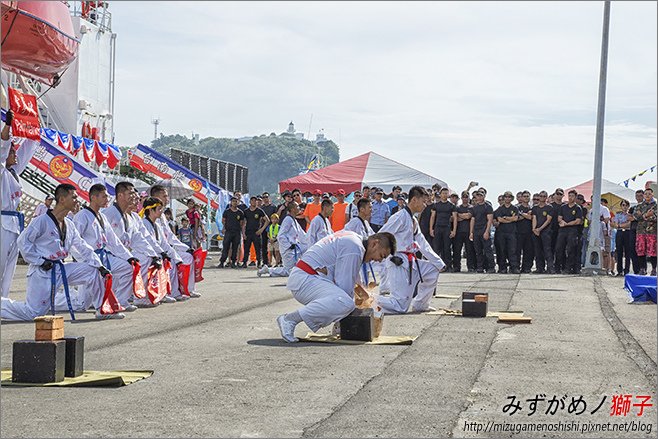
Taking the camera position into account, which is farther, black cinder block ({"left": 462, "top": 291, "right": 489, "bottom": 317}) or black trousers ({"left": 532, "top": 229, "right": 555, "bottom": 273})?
black trousers ({"left": 532, "top": 229, "right": 555, "bottom": 273})

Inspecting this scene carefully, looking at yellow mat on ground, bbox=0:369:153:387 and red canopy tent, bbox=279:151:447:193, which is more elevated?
red canopy tent, bbox=279:151:447:193

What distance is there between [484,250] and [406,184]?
19.3 ft

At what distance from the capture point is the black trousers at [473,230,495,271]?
74.8 ft

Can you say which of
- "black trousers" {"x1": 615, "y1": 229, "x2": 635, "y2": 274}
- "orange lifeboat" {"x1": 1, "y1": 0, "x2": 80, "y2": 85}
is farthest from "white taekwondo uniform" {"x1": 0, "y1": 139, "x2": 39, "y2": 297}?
"black trousers" {"x1": 615, "y1": 229, "x2": 635, "y2": 274}

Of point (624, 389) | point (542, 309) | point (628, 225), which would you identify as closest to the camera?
point (624, 389)

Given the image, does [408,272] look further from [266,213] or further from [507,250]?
[266,213]

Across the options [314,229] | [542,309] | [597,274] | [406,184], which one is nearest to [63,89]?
[406,184]

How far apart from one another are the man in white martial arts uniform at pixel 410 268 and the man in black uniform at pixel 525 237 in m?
9.82

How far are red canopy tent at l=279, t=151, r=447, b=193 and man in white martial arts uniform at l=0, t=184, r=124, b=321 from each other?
1675 cm

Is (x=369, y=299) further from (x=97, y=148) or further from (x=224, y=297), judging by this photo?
(x=97, y=148)

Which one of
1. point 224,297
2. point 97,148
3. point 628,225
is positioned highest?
point 97,148

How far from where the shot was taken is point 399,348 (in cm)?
909

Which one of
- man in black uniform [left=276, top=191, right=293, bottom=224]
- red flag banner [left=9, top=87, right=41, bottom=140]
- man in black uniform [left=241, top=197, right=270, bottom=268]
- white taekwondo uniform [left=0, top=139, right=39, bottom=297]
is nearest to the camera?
red flag banner [left=9, top=87, right=41, bottom=140]

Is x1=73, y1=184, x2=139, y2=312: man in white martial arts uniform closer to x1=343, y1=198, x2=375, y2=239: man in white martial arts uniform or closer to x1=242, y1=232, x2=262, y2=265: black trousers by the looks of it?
x1=343, y1=198, x2=375, y2=239: man in white martial arts uniform
